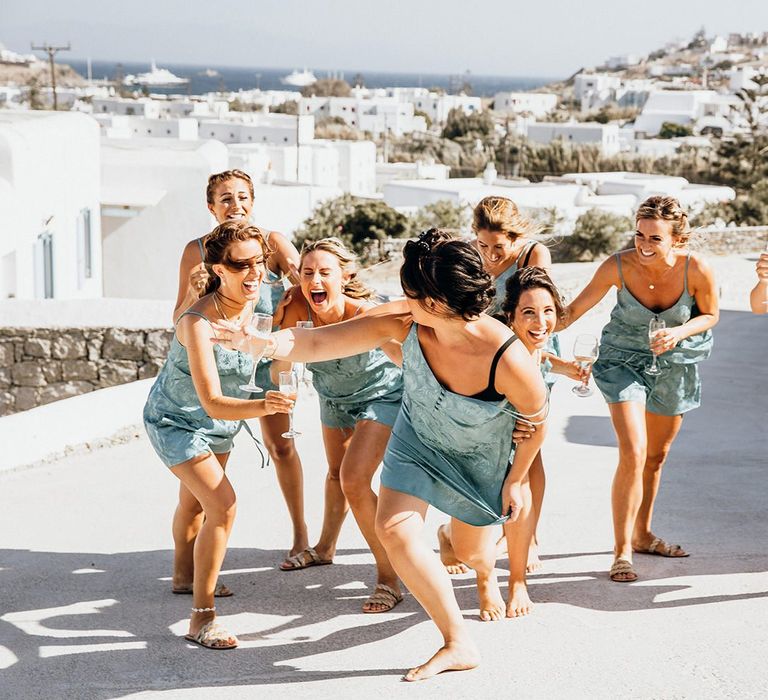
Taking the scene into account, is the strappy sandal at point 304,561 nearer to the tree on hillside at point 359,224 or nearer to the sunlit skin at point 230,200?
the sunlit skin at point 230,200

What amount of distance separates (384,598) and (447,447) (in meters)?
1.04

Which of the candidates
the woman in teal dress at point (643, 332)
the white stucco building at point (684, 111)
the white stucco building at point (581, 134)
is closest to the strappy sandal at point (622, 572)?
the woman in teal dress at point (643, 332)

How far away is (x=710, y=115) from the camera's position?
9794cm

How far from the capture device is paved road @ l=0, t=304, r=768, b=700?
4.06m

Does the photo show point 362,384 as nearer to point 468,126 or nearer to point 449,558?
point 449,558

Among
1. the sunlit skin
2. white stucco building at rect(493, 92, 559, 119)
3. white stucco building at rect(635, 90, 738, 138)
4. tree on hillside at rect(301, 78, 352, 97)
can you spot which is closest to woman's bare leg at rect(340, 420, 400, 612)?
the sunlit skin

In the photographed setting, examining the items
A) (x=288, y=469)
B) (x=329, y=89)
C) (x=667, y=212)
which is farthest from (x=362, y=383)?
(x=329, y=89)

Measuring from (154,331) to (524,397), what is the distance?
5.51 meters

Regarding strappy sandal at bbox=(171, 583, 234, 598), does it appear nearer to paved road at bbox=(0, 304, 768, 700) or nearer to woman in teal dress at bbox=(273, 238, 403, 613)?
paved road at bbox=(0, 304, 768, 700)

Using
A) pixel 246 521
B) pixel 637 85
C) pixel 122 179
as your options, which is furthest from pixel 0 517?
pixel 637 85

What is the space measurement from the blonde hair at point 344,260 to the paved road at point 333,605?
1.36 meters

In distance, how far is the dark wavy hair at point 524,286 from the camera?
4.42m

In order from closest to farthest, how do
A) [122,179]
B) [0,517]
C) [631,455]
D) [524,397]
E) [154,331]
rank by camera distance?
[524,397] → [631,455] → [0,517] → [154,331] → [122,179]

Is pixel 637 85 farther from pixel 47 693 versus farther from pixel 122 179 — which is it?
pixel 47 693
